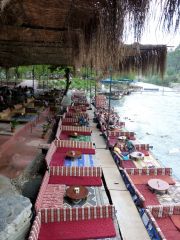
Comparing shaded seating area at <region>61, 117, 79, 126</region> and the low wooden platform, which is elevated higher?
shaded seating area at <region>61, 117, 79, 126</region>

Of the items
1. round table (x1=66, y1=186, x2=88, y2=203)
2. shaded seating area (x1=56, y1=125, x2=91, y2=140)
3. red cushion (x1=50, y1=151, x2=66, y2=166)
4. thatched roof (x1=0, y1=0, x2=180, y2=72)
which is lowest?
round table (x1=66, y1=186, x2=88, y2=203)

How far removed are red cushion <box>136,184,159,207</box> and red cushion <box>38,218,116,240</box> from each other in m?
1.17

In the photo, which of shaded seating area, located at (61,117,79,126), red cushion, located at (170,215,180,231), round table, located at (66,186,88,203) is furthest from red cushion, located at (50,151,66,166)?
shaded seating area, located at (61,117,79,126)

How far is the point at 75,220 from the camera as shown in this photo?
4453 millimetres

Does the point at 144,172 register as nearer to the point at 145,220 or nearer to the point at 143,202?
the point at 143,202

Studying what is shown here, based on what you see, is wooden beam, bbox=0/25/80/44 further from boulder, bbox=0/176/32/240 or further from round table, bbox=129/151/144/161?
round table, bbox=129/151/144/161

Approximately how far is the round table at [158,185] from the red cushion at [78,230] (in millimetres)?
1573

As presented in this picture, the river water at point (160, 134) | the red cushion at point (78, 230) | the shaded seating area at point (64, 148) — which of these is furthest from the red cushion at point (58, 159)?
the river water at point (160, 134)

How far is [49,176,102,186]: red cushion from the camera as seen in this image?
226 inches

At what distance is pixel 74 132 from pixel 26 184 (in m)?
4.18

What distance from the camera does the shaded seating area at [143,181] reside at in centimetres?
538

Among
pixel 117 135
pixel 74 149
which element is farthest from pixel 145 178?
pixel 117 135

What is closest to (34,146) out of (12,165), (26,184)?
(12,165)

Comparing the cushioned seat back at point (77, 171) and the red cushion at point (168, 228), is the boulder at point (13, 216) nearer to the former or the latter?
the cushioned seat back at point (77, 171)
